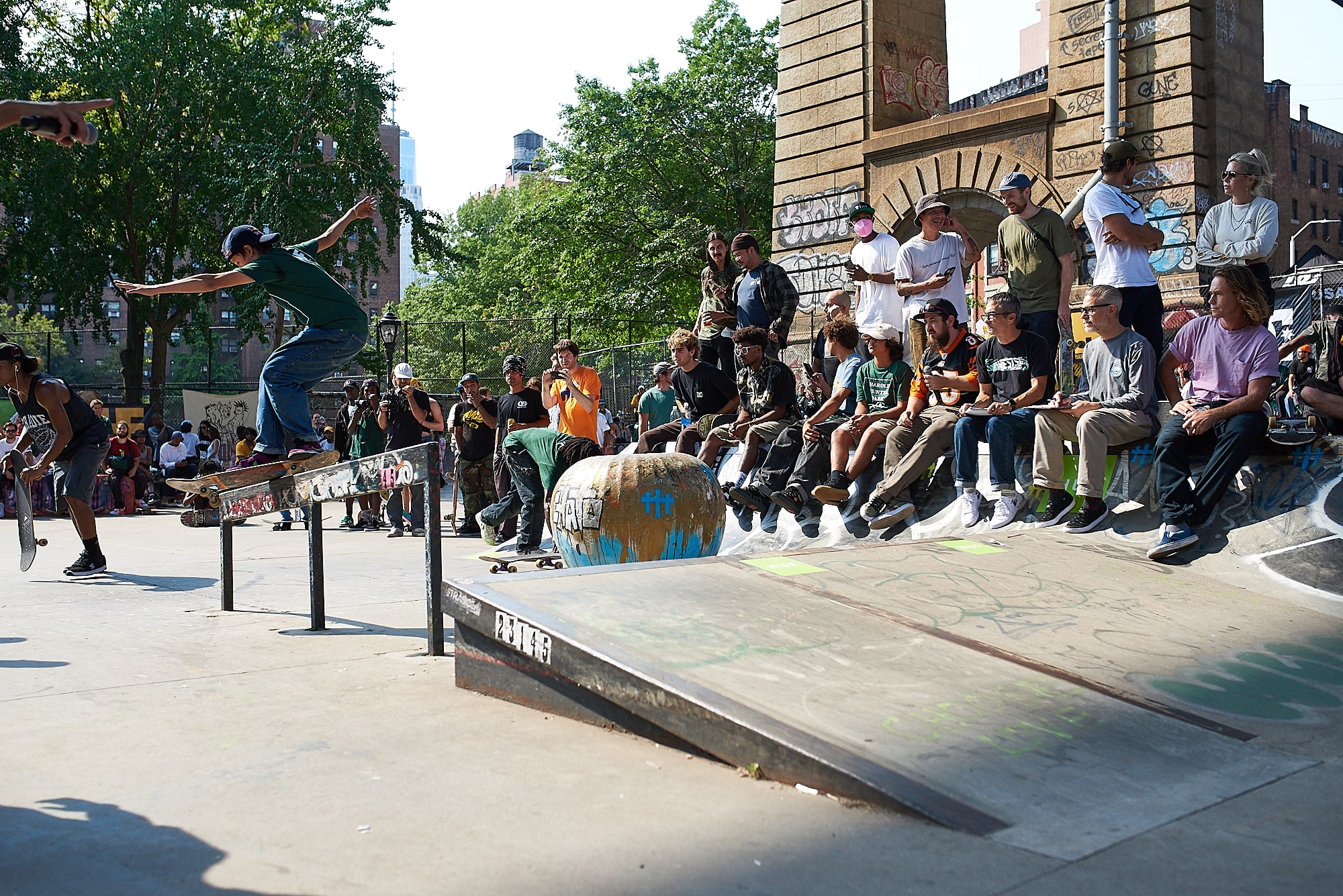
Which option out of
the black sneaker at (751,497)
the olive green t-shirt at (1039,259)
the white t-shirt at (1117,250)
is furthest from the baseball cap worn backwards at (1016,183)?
the black sneaker at (751,497)

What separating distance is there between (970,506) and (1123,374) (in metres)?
1.33

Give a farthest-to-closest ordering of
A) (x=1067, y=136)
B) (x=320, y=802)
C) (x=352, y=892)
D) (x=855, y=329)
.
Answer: (x=1067, y=136)
(x=855, y=329)
(x=320, y=802)
(x=352, y=892)

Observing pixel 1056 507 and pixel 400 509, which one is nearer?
pixel 1056 507

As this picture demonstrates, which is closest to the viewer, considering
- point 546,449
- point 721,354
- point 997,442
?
point 997,442

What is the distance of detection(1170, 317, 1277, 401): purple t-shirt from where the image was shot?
6.05 m

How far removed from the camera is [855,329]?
8.72 m

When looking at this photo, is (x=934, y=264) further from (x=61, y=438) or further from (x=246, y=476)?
(x=61, y=438)

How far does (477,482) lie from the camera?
12.6 m

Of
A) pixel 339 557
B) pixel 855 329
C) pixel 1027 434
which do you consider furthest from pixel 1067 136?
pixel 339 557

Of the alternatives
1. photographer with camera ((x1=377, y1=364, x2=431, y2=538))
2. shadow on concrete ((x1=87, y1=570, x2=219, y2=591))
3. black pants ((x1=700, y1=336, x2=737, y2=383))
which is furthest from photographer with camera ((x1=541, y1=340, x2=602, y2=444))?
shadow on concrete ((x1=87, y1=570, x2=219, y2=591))

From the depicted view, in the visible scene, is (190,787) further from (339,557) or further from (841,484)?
(339,557)

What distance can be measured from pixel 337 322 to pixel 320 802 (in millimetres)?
4458

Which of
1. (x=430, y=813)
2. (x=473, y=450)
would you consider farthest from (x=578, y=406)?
(x=430, y=813)

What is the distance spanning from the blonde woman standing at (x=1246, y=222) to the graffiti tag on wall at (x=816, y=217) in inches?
387
